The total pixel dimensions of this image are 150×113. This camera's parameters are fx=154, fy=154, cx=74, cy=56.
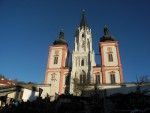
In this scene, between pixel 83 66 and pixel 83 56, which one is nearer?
pixel 83 66

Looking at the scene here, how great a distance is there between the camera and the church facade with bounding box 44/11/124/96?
3900 centimetres

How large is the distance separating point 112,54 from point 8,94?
29260mm

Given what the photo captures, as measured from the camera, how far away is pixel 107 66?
4084 cm

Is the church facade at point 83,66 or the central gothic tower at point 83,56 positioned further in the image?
the central gothic tower at point 83,56

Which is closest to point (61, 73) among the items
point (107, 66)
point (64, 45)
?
point (64, 45)

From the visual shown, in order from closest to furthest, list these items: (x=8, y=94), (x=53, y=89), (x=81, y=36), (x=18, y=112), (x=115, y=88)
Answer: (x=18, y=112) < (x=8, y=94) < (x=115, y=88) < (x=53, y=89) < (x=81, y=36)

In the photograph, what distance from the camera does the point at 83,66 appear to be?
138 feet

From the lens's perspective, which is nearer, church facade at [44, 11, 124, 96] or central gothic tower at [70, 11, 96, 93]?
church facade at [44, 11, 124, 96]

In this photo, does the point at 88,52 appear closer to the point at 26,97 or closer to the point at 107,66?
the point at 107,66

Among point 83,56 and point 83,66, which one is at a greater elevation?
point 83,56

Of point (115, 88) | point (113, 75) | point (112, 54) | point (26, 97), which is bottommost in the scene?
point (26, 97)

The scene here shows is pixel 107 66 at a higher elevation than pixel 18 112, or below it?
higher

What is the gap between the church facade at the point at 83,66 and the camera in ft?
128

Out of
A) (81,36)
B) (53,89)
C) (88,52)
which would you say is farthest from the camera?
(81,36)
